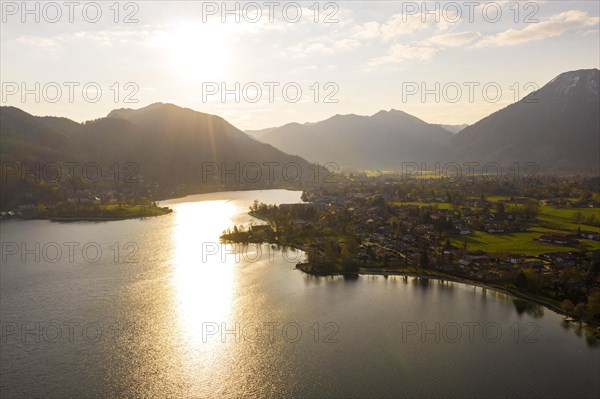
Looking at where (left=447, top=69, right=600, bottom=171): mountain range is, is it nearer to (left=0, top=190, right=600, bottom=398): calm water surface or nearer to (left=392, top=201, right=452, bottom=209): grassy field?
(left=392, top=201, right=452, bottom=209): grassy field

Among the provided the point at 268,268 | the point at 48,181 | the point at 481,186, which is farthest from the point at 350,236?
the point at 48,181

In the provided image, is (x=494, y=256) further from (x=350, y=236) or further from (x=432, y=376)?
(x=432, y=376)

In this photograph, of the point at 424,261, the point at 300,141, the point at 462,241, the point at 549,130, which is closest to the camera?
the point at 424,261

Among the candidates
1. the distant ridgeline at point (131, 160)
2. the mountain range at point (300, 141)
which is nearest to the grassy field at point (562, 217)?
A: the distant ridgeline at point (131, 160)

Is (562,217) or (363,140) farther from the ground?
(363,140)

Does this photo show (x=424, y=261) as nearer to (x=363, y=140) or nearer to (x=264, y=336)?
(x=264, y=336)

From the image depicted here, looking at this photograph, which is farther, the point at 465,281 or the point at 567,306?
the point at 465,281

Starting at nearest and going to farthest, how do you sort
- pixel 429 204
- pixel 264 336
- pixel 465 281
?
pixel 264 336 → pixel 465 281 → pixel 429 204

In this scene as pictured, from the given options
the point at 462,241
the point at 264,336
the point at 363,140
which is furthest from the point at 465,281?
the point at 363,140
